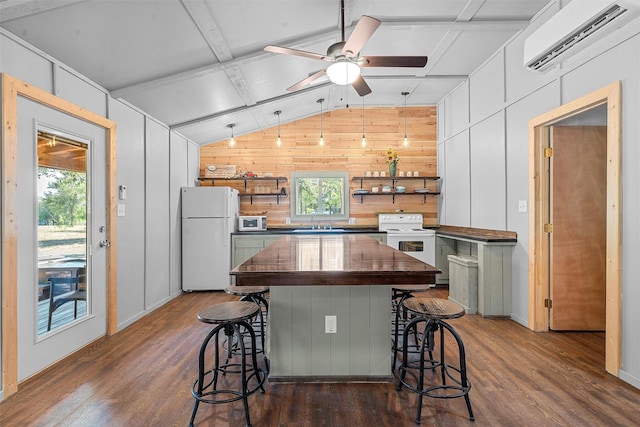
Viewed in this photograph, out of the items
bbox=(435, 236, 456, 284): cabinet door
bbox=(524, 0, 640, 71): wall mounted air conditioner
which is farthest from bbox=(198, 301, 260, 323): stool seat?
bbox=(435, 236, 456, 284): cabinet door

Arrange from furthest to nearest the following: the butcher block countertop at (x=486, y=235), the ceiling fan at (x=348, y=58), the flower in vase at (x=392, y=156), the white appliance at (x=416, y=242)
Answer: the flower in vase at (x=392, y=156), the white appliance at (x=416, y=242), the butcher block countertop at (x=486, y=235), the ceiling fan at (x=348, y=58)

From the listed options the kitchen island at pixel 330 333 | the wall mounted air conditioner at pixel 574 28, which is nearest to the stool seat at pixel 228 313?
the kitchen island at pixel 330 333

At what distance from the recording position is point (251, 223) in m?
5.45

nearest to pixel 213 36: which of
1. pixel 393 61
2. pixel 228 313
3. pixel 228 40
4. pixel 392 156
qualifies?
pixel 228 40

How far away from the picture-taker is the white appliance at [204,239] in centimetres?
491

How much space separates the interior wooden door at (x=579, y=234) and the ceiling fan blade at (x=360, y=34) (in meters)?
2.29

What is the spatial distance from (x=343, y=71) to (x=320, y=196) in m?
3.56

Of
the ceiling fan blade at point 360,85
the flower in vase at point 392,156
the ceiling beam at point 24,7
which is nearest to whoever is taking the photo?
the ceiling beam at point 24,7

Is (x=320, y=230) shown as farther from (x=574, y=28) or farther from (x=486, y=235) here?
(x=574, y=28)

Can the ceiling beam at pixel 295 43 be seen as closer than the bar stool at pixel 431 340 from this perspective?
No

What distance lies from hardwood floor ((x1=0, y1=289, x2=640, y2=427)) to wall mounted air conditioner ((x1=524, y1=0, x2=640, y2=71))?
2.37m

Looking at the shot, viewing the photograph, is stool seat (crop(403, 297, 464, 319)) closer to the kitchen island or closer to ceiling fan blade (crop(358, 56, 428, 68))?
the kitchen island

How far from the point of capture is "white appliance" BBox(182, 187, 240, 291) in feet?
16.1

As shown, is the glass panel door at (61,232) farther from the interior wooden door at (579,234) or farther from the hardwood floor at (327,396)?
the interior wooden door at (579,234)
